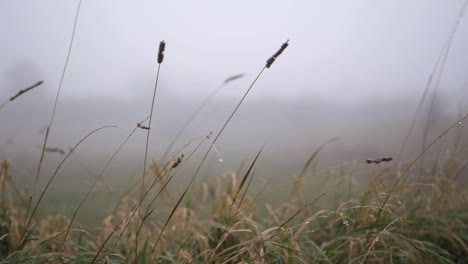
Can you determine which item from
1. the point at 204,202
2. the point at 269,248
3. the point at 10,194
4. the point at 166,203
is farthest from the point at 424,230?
the point at 10,194

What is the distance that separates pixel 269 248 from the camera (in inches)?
46.6

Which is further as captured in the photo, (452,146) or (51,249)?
(452,146)

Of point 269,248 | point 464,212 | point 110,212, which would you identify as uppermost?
point 464,212

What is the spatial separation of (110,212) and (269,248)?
4.59 feet

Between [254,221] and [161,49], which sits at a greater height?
[161,49]

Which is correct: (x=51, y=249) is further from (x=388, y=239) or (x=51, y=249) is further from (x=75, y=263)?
(x=388, y=239)

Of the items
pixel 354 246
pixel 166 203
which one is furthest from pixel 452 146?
pixel 166 203

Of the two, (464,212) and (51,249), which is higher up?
(464,212)

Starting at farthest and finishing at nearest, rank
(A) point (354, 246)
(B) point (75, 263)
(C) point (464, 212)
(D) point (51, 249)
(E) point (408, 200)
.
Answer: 1. (E) point (408, 200)
2. (C) point (464, 212)
3. (D) point (51, 249)
4. (A) point (354, 246)
5. (B) point (75, 263)

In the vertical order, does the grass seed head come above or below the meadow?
above

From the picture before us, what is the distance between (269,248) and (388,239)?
0.51 m

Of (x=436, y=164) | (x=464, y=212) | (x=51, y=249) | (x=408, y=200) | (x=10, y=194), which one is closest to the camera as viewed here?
(x=51, y=249)

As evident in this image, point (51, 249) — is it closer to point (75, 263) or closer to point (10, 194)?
A: point (75, 263)

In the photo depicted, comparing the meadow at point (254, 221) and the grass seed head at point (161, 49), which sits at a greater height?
the grass seed head at point (161, 49)
